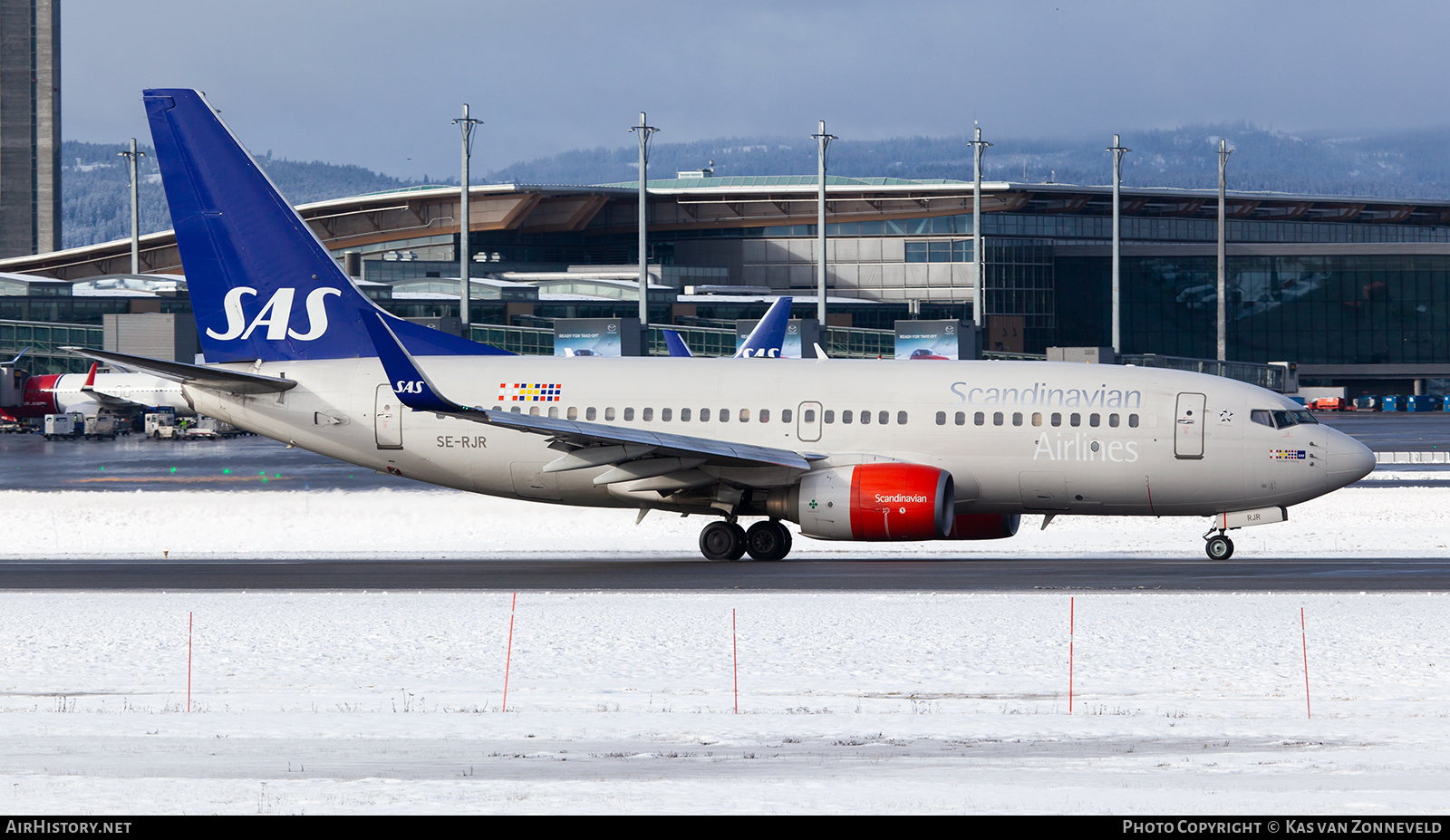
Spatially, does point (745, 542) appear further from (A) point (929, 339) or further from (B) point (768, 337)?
(A) point (929, 339)

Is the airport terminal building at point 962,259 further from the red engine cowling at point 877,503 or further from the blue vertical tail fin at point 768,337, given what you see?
the red engine cowling at point 877,503

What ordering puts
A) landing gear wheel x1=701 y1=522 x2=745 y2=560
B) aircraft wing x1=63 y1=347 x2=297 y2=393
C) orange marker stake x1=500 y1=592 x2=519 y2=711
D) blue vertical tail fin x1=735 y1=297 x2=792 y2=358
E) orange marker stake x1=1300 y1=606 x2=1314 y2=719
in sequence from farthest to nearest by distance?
blue vertical tail fin x1=735 y1=297 x2=792 y2=358
landing gear wheel x1=701 y1=522 x2=745 y2=560
aircraft wing x1=63 y1=347 x2=297 y2=393
orange marker stake x1=500 y1=592 x2=519 y2=711
orange marker stake x1=1300 y1=606 x2=1314 y2=719

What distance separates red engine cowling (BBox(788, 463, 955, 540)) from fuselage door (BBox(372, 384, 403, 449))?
331 inches

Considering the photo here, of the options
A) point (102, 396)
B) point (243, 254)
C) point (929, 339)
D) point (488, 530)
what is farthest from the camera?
point (102, 396)

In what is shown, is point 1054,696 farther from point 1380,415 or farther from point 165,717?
point 1380,415

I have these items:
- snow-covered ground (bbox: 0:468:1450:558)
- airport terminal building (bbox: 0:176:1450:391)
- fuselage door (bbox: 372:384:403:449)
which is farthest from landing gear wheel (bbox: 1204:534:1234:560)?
airport terminal building (bbox: 0:176:1450:391)

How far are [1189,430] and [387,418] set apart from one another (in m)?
15.8

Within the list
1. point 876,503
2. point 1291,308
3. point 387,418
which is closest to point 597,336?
point 387,418

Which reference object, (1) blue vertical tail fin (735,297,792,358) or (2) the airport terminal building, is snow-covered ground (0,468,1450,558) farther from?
(2) the airport terminal building

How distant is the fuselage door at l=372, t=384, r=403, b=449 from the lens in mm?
31688

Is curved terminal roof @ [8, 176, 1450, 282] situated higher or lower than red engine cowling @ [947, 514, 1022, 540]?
higher

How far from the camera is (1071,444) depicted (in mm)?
30125

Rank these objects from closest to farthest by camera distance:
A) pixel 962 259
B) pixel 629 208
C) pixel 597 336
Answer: pixel 597 336 → pixel 962 259 → pixel 629 208

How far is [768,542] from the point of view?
30.6 metres
